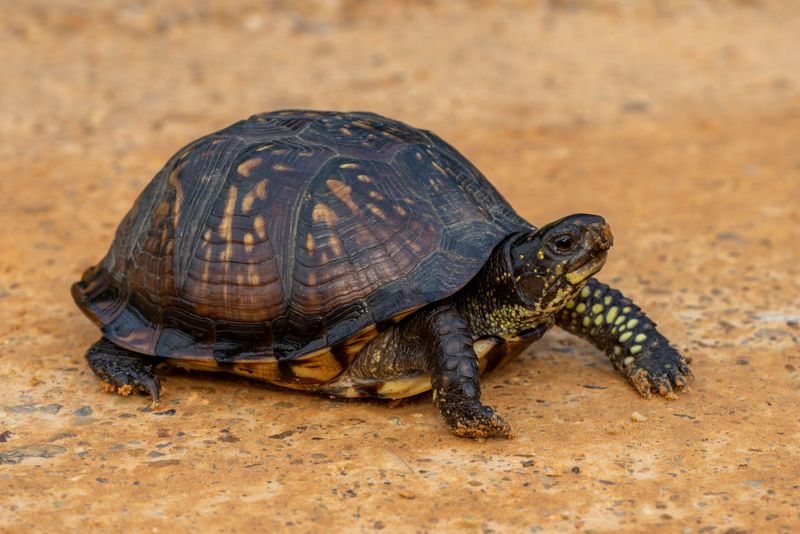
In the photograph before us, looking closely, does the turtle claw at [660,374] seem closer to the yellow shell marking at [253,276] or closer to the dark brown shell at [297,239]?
the dark brown shell at [297,239]

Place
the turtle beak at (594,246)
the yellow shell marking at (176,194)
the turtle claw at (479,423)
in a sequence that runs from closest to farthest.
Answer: the turtle claw at (479,423), the turtle beak at (594,246), the yellow shell marking at (176,194)

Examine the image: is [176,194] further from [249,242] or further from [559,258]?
[559,258]

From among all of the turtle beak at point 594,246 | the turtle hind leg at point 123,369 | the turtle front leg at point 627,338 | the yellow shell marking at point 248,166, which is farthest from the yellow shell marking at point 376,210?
the turtle hind leg at point 123,369

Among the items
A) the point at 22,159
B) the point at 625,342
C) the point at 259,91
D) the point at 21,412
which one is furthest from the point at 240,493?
the point at 259,91

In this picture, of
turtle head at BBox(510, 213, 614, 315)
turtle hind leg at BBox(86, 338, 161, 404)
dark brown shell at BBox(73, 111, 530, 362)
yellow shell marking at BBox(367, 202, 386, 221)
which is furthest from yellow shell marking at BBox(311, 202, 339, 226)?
turtle hind leg at BBox(86, 338, 161, 404)

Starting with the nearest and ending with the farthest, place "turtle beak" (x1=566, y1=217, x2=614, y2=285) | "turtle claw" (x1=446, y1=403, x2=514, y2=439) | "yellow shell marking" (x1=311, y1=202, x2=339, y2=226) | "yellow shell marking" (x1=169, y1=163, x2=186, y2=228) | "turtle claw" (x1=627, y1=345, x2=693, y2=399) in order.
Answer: "turtle claw" (x1=446, y1=403, x2=514, y2=439) < "turtle beak" (x1=566, y1=217, x2=614, y2=285) < "yellow shell marking" (x1=311, y1=202, x2=339, y2=226) < "turtle claw" (x1=627, y1=345, x2=693, y2=399) < "yellow shell marking" (x1=169, y1=163, x2=186, y2=228)

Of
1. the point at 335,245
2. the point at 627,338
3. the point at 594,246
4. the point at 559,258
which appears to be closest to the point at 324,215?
the point at 335,245

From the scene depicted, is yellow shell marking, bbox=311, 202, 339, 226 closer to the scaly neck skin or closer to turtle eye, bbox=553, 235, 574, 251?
the scaly neck skin
